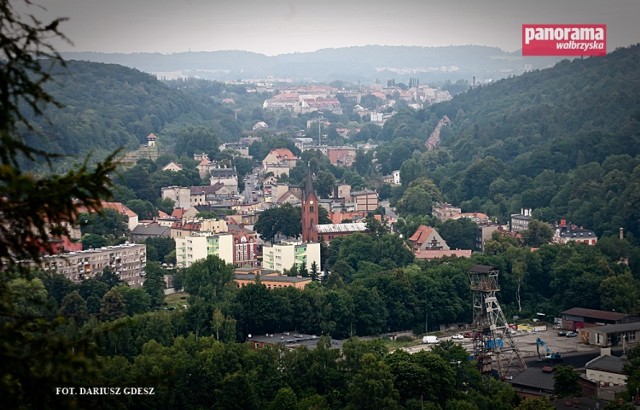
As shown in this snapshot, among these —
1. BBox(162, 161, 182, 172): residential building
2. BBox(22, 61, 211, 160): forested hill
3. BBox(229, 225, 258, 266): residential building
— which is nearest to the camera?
BBox(229, 225, 258, 266): residential building

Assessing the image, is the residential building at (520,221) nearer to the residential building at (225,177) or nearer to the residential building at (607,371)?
the residential building at (225,177)

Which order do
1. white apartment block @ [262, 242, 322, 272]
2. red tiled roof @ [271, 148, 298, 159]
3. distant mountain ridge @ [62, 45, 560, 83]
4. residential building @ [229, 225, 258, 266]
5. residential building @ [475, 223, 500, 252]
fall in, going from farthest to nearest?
distant mountain ridge @ [62, 45, 560, 83], red tiled roof @ [271, 148, 298, 159], residential building @ [475, 223, 500, 252], residential building @ [229, 225, 258, 266], white apartment block @ [262, 242, 322, 272]

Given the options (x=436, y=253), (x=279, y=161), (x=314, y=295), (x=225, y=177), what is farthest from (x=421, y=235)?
(x=279, y=161)

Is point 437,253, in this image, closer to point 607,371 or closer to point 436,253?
point 436,253

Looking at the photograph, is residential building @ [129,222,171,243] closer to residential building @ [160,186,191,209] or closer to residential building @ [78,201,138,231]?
residential building @ [78,201,138,231]

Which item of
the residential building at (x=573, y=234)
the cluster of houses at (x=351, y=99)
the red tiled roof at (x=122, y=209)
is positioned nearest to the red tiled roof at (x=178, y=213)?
the red tiled roof at (x=122, y=209)

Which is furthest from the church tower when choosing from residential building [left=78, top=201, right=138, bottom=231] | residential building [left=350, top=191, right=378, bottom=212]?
residential building [left=350, top=191, right=378, bottom=212]

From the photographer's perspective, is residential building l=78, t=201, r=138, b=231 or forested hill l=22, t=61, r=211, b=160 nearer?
residential building l=78, t=201, r=138, b=231
